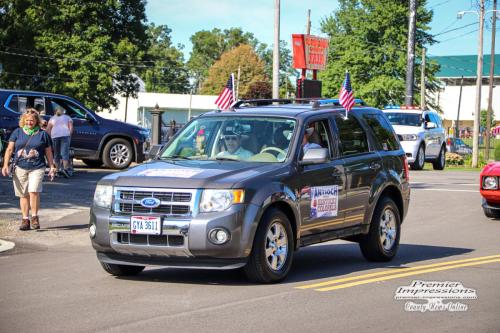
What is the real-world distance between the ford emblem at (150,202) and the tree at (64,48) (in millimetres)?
50901

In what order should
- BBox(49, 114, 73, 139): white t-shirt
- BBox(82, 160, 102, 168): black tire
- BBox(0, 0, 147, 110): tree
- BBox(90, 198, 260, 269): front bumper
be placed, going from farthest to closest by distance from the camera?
BBox(0, 0, 147, 110): tree → BBox(82, 160, 102, 168): black tire → BBox(49, 114, 73, 139): white t-shirt → BBox(90, 198, 260, 269): front bumper

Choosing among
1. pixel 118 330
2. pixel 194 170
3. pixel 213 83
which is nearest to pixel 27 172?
pixel 194 170

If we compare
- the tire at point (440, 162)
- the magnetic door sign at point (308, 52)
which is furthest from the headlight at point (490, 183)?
the tire at point (440, 162)

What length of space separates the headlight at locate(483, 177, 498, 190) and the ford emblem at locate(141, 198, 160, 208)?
908 cm

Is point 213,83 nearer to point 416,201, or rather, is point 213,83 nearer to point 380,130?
point 416,201

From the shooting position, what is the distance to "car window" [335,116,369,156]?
421 inches

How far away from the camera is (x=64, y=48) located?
193 feet

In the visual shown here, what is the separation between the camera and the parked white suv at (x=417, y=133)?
103ft

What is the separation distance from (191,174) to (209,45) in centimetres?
15319

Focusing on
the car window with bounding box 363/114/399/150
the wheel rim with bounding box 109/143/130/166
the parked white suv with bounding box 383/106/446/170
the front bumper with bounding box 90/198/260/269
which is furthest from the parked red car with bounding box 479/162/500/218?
the parked white suv with bounding box 383/106/446/170

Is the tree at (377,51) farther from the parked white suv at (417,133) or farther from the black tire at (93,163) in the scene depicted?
the black tire at (93,163)

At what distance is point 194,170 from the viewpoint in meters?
8.98

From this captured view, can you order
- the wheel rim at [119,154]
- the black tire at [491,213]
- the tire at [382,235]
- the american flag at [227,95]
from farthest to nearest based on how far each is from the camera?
the wheel rim at [119,154]
the american flag at [227,95]
the black tire at [491,213]
the tire at [382,235]

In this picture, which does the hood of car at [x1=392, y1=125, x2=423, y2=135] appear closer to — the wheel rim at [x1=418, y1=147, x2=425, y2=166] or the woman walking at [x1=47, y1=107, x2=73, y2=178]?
the wheel rim at [x1=418, y1=147, x2=425, y2=166]
